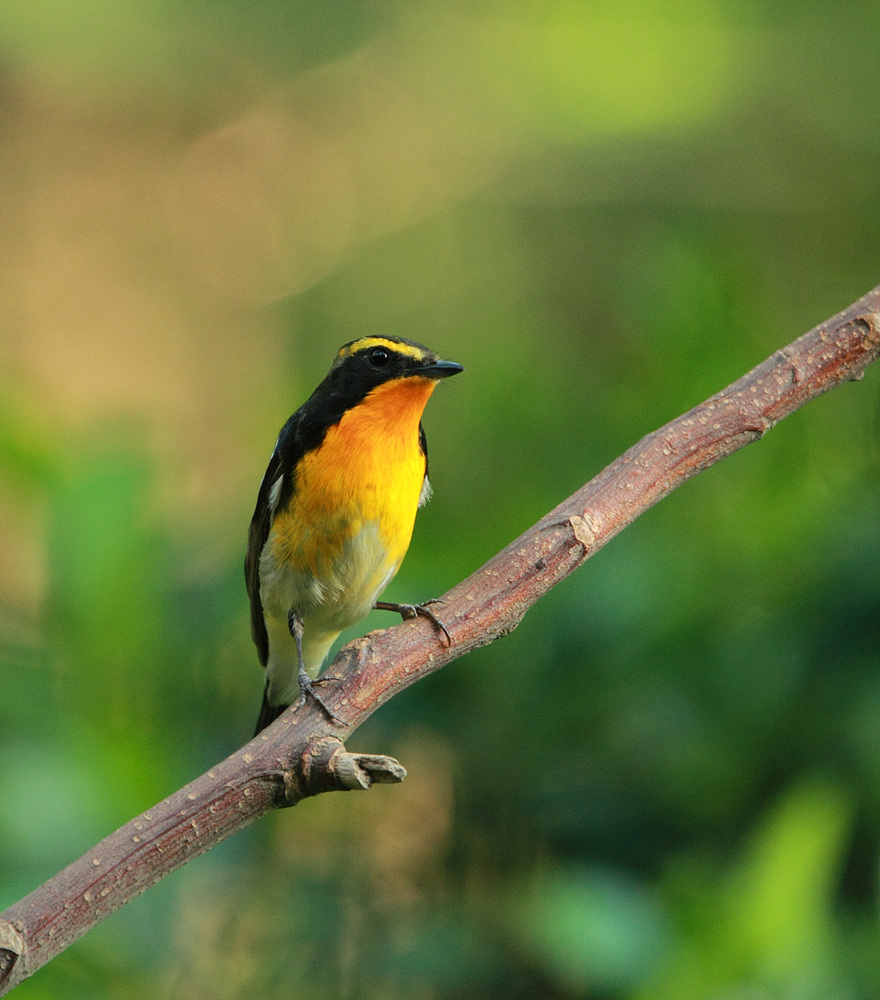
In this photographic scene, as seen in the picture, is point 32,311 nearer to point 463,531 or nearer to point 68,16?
point 68,16

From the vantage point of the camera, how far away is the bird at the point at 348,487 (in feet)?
9.46

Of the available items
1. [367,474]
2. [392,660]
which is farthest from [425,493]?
[392,660]

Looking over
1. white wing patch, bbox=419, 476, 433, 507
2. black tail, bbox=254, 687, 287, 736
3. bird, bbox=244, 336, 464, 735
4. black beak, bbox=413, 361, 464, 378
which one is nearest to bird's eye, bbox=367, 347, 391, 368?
bird, bbox=244, 336, 464, 735

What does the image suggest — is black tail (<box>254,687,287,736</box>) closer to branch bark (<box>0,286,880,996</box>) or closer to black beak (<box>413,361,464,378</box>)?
black beak (<box>413,361,464,378</box>)

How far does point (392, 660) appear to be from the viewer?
196 centimetres

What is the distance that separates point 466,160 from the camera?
8.76 metres

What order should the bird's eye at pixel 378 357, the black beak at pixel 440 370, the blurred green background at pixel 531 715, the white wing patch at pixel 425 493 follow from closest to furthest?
the black beak at pixel 440 370
the bird's eye at pixel 378 357
the blurred green background at pixel 531 715
the white wing patch at pixel 425 493

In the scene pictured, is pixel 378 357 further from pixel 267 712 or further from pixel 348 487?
pixel 267 712

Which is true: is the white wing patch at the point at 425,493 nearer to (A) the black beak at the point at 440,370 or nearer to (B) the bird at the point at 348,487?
(B) the bird at the point at 348,487

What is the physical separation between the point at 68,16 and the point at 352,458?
6556mm

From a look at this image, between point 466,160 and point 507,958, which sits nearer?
point 507,958

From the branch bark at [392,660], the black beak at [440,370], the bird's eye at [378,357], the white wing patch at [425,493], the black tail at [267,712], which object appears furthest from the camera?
the black tail at [267,712]

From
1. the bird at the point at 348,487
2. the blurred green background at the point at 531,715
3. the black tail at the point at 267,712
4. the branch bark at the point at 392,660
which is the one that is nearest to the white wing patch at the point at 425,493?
the bird at the point at 348,487

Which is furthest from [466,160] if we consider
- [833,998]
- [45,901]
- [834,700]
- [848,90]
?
[45,901]
